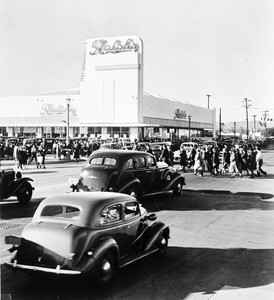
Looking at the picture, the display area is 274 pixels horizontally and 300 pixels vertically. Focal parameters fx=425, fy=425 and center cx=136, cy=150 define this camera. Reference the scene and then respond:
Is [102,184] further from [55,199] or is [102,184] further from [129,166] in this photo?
[55,199]

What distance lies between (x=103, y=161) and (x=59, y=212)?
6251mm

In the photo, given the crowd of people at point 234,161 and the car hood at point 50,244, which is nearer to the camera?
the car hood at point 50,244

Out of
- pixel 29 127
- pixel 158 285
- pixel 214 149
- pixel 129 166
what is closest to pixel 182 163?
pixel 214 149

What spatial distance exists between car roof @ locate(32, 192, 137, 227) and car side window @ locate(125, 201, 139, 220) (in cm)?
24

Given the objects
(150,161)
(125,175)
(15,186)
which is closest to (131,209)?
(125,175)

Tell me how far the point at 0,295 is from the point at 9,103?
66.0m

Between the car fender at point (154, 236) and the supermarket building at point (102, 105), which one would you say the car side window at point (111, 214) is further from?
the supermarket building at point (102, 105)

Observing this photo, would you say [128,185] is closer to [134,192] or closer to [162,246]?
[134,192]

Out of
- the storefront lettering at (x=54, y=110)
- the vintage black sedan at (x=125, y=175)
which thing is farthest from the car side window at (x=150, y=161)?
the storefront lettering at (x=54, y=110)

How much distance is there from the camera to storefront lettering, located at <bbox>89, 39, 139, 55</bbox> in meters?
59.3

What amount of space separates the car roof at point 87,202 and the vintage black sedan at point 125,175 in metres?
4.90

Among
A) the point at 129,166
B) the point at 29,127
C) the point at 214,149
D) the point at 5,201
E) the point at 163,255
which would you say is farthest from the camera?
the point at 29,127

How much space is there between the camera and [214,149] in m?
24.7

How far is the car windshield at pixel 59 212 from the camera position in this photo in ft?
22.8
